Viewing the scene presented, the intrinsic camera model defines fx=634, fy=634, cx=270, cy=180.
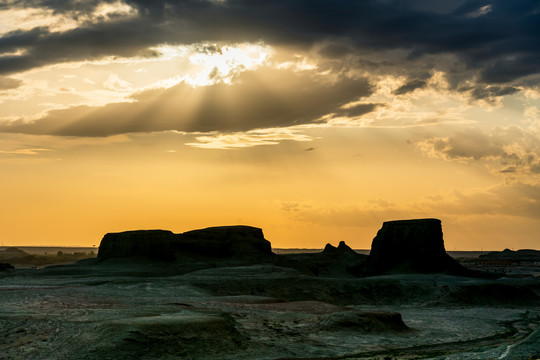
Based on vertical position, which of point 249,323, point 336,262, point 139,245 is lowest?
point 249,323

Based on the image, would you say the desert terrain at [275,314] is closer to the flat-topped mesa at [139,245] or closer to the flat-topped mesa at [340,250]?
the flat-topped mesa at [139,245]

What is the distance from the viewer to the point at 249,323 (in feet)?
97.6

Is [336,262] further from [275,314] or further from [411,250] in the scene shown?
[275,314]

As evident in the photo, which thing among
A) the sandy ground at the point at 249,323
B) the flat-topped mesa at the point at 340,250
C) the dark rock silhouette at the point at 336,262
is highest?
the flat-topped mesa at the point at 340,250

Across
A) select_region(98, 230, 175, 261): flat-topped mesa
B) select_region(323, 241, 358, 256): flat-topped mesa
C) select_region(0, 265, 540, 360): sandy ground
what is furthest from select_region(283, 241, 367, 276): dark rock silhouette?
select_region(0, 265, 540, 360): sandy ground

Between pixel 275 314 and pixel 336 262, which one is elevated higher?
pixel 336 262

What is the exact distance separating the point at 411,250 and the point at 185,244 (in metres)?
28.1

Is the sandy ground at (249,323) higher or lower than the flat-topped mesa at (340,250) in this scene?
lower

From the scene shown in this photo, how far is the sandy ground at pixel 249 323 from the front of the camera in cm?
2392

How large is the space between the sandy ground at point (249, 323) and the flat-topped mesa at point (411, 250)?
49.8ft

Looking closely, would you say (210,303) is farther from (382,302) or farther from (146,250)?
(146,250)

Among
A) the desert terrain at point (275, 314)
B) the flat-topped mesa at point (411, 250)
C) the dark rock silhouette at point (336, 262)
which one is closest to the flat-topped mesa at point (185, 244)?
the desert terrain at point (275, 314)

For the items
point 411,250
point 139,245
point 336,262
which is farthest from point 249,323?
point 336,262

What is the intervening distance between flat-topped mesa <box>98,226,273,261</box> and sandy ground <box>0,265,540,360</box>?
23989mm
